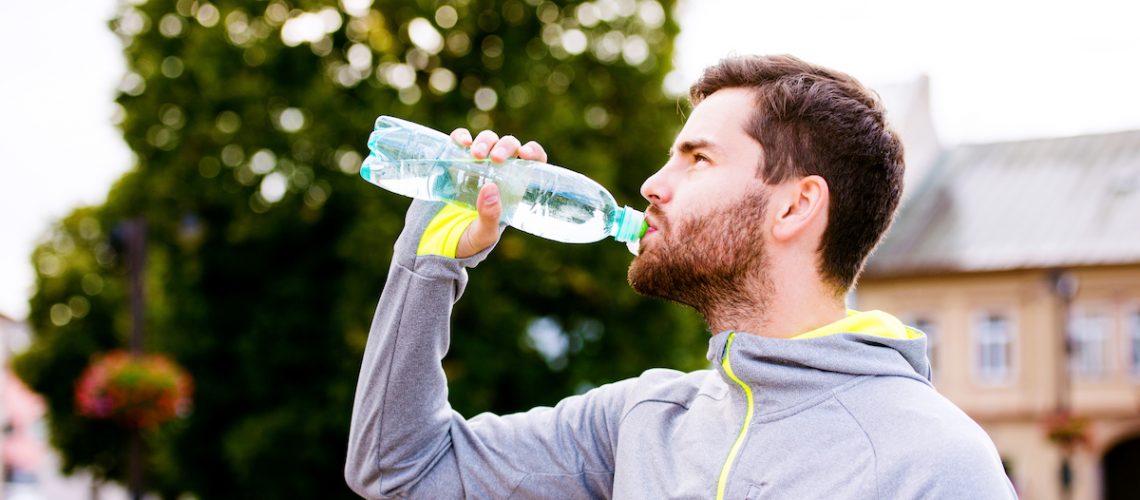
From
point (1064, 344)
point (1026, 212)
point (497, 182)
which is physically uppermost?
point (1026, 212)

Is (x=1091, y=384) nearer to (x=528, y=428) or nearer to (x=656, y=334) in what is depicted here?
(x=656, y=334)

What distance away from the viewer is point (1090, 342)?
28516mm

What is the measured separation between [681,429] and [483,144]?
0.72 metres

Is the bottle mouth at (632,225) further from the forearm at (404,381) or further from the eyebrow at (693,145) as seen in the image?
the forearm at (404,381)

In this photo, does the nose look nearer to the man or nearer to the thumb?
the man

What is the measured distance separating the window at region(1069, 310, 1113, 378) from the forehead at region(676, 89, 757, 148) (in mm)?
27735

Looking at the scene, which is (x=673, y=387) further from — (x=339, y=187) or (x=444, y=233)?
(x=339, y=187)

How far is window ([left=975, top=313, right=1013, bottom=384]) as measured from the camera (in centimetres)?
2914

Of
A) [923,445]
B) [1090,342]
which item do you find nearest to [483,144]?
[923,445]

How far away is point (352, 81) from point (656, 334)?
5.28 metres

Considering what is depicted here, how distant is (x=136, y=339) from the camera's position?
49.2 ft

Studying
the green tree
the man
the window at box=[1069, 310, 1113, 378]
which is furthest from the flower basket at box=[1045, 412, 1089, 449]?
the man

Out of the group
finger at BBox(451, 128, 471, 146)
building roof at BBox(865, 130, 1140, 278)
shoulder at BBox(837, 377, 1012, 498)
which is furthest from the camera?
building roof at BBox(865, 130, 1140, 278)

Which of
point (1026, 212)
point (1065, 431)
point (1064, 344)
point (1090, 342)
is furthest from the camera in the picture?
point (1026, 212)
